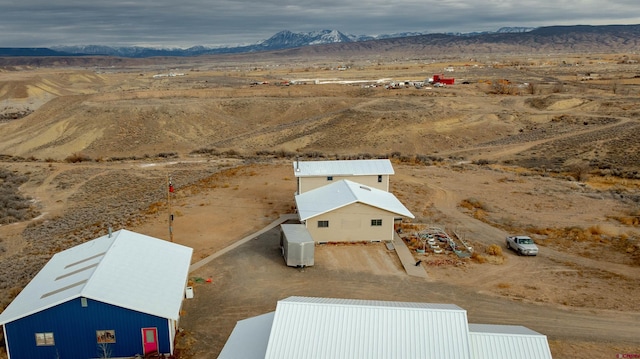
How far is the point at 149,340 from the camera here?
19016 mm

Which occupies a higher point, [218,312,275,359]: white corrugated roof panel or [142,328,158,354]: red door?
[218,312,275,359]: white corrugated roof panel

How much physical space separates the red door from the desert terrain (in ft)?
4.64

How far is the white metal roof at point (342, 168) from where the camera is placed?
36938mm

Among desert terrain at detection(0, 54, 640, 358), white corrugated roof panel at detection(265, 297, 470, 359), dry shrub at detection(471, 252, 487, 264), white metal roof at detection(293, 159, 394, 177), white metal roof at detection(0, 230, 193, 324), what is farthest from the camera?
white metal roof at detection(293, 159, 394, 177)

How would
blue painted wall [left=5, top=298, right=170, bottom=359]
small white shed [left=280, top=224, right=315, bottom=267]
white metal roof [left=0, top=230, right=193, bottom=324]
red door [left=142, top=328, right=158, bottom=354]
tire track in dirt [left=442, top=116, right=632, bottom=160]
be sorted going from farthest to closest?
tire track in dirt [left=442, top=116, right=632, bottom=160]
small white shed [left=280, top=224, right=315, bottom=267]
red door [left=142, top=328, right=158, bottom=354]
white metal roof [left=0, top=230, right=193, bottom=324]
blue painted wall [left=5, top=298, right=170, bottom=359]

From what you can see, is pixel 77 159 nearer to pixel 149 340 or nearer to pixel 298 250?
pixel 298 250

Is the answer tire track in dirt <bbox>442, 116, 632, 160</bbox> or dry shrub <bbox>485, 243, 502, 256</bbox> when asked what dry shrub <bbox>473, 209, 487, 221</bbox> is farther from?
tire track in dirt <bbox>442, 116, 632, 160</bbox>

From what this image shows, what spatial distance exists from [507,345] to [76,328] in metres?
14.5

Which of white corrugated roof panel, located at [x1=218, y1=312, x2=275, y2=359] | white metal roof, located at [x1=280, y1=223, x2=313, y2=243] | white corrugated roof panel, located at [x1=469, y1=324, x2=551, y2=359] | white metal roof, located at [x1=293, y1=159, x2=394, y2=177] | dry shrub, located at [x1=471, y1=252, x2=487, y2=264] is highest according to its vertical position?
white metal roof, located at [x1=293, y1=159, x2=394, y2=177]

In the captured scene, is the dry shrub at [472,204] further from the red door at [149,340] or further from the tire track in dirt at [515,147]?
the red door at [149,340]

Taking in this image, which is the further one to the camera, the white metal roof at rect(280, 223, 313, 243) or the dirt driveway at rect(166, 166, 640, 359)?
the white metal roof at rect(280, 223, 313, 243)

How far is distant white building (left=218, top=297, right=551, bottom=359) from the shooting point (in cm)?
1506

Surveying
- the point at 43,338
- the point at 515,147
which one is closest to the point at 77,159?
the point at 43,338

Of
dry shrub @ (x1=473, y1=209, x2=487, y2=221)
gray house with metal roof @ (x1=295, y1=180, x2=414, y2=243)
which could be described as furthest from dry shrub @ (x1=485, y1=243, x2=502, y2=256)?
dry shrub @ (x1=473, y1=209, x2=487, y2=221)
